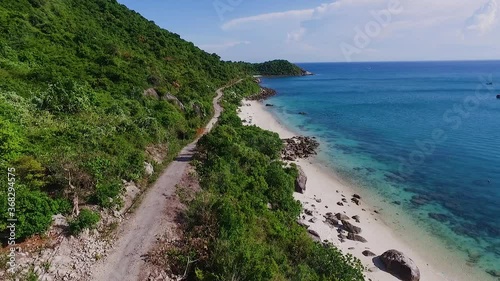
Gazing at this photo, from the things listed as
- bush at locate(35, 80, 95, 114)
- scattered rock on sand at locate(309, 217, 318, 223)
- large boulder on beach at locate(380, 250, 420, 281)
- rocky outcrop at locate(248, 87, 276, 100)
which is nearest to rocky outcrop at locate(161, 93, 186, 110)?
bush at locate(35, 80, 95, 114)

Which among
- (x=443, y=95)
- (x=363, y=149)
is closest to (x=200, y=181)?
(x=363, y=149)

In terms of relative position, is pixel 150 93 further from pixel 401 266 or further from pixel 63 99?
pixel 401 266

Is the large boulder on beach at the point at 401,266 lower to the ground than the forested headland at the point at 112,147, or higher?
lower

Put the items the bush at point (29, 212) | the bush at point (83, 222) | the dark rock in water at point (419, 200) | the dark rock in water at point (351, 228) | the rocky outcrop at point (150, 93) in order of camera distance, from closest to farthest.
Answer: the bush at point (29, 212), the bush at point (83, 222), the dark rock in water at point (351, 228), the dark rock in water at point (419, 200), the rocky outcrop at point (150, 93)

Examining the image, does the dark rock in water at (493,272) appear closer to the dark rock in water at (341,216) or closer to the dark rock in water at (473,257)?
the dark rock in water at (473,257)

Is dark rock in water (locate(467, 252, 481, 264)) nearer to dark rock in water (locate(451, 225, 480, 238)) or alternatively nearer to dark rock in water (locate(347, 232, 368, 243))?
dark rock in water (locate(451, 225, 480, 238))

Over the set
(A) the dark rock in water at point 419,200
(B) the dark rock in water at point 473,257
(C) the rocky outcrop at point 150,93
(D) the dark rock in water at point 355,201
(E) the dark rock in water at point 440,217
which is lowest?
(B) the dark rock in water at point 473,257

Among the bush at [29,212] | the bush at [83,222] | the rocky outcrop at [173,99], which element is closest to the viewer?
the bush at [29,212]

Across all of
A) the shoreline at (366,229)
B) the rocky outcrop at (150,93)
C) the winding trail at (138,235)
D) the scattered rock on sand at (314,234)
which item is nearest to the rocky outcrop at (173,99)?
the rocky outcrop at (150,93)
